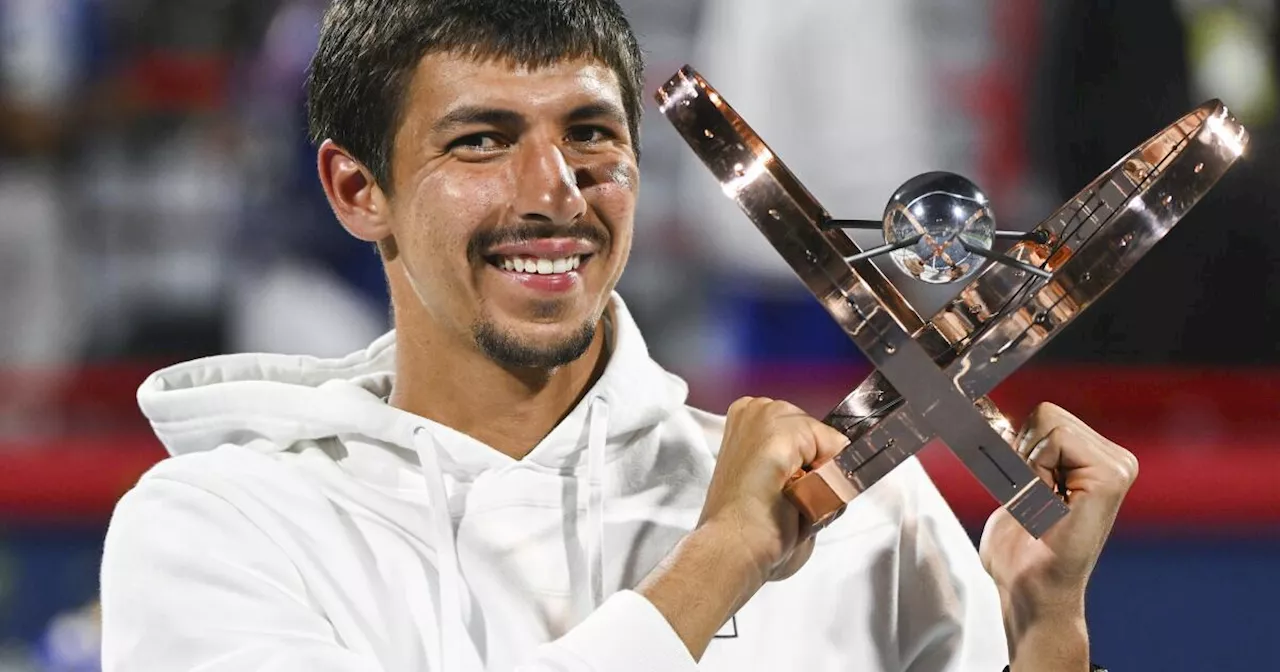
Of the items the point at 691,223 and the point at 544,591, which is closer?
the point at 544,591

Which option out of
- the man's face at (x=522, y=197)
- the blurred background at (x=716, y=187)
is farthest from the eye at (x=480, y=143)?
the blurred background at (x=716, y=187)

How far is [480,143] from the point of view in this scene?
171 cm

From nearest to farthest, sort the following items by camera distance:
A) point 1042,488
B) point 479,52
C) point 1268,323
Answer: point 1042,488
point 479,52
point 1268,323

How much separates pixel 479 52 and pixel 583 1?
132mm

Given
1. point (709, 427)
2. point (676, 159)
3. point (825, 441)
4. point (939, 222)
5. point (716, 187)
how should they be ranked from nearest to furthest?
point (939, 222) < point (825, 441) < point (709, 427) < point (716, 187) < point (676, 159)

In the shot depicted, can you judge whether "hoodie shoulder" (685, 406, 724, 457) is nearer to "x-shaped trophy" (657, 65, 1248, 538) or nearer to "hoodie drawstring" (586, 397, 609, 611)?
"hoodie drawstring" (586, 397, 609, 611)

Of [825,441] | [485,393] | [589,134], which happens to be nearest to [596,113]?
[589,134]

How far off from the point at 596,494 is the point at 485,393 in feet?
0.52

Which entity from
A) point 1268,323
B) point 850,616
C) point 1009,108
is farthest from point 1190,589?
point 850,616

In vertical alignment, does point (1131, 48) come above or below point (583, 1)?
above

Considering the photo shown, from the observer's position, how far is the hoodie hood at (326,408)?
178 centimetres

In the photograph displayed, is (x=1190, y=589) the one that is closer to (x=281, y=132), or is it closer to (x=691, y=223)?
(x=691, y=223)

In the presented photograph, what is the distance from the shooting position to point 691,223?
380cm

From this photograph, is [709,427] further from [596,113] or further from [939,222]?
[939,222]
